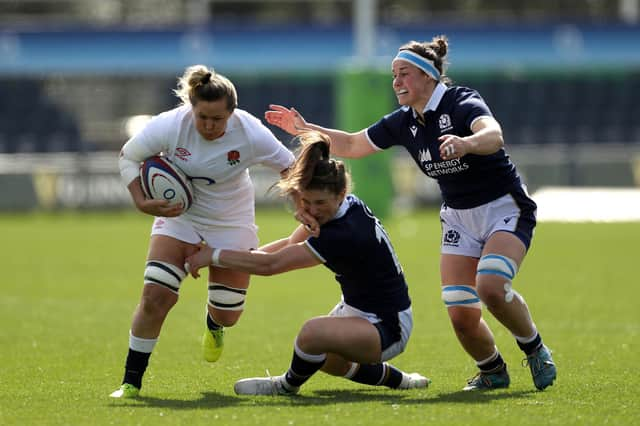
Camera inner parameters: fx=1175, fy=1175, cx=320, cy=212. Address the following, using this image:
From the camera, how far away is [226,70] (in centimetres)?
2644

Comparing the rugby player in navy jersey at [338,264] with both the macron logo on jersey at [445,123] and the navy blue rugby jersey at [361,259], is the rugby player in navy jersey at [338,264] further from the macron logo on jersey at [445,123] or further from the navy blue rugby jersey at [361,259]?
the macron logo on jersey at [445,123]

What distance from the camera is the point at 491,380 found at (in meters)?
6.12

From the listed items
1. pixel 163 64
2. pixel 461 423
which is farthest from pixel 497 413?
pixel 163 64

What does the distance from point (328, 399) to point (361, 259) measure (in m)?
0.73

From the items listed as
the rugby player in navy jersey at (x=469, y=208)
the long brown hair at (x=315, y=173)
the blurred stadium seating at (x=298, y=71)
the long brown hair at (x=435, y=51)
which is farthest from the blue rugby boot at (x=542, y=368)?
the blurred stadium seating at (x=298, y=71)

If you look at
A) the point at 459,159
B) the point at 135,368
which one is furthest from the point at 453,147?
the point at 135,368

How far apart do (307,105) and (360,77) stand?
6.77 metres

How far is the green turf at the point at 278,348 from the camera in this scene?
5324 mm

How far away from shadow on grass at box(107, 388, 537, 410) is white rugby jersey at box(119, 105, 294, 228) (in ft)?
3.20

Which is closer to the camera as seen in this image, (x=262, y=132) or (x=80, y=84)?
(x=262, y=132)

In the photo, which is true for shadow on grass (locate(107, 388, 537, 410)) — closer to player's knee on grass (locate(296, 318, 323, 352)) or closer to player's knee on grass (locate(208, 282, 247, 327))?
player's knee on grass (locate(296, 318, 323, 352))

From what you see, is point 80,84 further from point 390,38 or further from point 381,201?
point 381,201

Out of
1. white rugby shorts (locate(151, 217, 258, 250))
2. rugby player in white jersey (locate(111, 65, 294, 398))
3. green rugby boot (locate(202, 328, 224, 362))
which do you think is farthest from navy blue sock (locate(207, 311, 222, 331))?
white rugby shorts (locate(151, 217, 258, 250))

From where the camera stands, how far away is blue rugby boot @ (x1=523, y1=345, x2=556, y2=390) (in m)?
5.93
